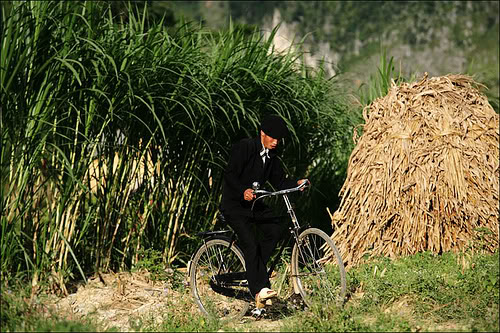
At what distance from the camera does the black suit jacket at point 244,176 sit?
5684 mm

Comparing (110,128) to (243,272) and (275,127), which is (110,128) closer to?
(275,127)

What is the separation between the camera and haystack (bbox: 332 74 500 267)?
6.64 m

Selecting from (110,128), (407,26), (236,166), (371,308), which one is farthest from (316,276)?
(407,26)

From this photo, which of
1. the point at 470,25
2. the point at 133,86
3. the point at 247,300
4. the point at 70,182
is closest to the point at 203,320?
the point at 247,300

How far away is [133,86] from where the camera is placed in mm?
6176

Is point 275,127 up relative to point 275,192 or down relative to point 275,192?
up

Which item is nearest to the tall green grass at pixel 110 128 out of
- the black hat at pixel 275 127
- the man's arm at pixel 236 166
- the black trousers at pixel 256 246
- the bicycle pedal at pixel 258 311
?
the man's arm at pixel 236 166

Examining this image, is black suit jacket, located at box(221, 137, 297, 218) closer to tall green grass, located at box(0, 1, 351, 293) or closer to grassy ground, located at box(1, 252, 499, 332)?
tall green grass, located at box(0, 1, 351, 293)

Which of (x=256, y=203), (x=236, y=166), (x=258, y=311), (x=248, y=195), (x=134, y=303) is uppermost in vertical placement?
(x=236, y=166)

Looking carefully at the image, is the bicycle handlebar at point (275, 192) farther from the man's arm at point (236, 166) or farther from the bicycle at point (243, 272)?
the man's arm at point (236, 166)

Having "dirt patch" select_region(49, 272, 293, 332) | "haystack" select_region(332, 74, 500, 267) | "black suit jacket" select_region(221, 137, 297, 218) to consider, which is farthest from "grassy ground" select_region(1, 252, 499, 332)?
"black suit jacket" select_region(221, 137, 297, 218)

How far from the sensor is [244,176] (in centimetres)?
577

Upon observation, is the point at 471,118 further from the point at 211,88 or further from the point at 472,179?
the point at 211,88

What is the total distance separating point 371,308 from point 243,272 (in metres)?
1.13
